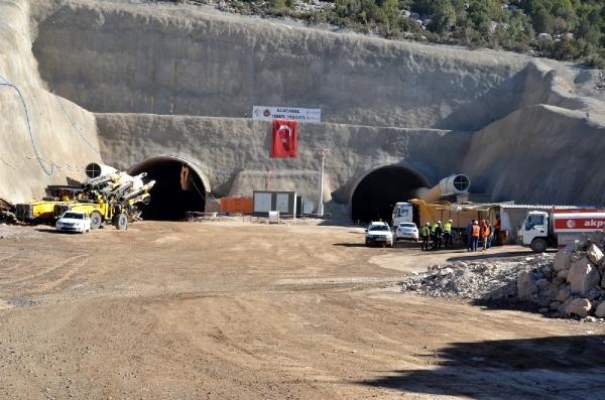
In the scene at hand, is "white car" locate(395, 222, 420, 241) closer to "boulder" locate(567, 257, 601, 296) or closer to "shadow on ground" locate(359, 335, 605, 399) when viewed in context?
"boulder" locate(567, 257, 601, 296)

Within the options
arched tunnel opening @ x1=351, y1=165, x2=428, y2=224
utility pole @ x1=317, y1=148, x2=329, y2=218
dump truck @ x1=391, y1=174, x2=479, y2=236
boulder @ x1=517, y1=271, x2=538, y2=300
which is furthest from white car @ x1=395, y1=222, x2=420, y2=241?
arched tunnel opening @ x1=351, y1=165, x2=428, y2=224

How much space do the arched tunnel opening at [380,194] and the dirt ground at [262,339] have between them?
1750 inches

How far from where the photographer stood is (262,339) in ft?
47.7

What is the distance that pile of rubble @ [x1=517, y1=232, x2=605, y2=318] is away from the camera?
1783 cm

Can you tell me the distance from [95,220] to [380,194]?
3617 cm

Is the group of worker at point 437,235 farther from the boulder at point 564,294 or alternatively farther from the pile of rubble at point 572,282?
the boulder at point 564,294

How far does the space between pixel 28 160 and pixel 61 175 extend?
4280mm

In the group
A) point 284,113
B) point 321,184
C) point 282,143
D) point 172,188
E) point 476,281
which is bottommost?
point 476,281

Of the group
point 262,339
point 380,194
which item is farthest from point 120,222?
point 380,194

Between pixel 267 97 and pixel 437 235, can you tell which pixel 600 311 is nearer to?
pixel 437 235

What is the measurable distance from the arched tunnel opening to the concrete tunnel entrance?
1386cm

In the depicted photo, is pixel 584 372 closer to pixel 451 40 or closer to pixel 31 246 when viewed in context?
pixel 31 246

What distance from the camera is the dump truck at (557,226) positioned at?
32.7 meters

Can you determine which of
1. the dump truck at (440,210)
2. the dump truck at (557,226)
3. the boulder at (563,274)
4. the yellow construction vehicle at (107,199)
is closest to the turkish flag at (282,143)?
the dump truck at (440,210)
